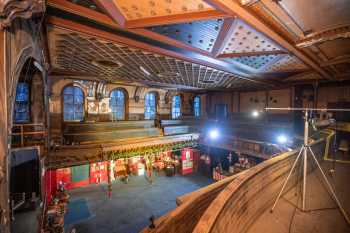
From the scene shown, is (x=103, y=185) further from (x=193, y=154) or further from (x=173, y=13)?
(x=173, y=13)

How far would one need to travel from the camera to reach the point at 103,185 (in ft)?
35.9

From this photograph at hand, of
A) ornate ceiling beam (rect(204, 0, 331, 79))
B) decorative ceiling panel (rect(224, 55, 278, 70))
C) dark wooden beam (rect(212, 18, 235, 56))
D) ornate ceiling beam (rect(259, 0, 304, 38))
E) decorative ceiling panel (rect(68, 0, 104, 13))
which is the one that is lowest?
ornate ceiling beam (rect(204, 0, 331, 79))

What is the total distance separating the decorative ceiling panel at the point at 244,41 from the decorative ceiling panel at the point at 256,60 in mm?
640

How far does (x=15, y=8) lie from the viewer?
1.37 meters

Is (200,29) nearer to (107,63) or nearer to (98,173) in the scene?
(107,63)

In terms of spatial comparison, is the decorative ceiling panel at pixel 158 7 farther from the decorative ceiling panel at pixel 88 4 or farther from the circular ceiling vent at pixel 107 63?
the circular ceiling vent at pixel 107 63

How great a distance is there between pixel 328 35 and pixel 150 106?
446 inches

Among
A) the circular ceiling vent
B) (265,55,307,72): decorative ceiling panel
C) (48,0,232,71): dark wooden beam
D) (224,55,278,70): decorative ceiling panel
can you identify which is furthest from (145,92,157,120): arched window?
(48,0,232,71): dark wooden beam

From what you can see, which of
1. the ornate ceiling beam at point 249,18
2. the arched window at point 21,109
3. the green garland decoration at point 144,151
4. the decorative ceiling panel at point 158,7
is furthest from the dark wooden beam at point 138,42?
the green garland decoration at point 144,151

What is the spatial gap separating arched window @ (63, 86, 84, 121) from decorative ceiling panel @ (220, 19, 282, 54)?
29.5 feet

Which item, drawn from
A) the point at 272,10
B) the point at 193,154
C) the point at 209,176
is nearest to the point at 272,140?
the point at 209,176

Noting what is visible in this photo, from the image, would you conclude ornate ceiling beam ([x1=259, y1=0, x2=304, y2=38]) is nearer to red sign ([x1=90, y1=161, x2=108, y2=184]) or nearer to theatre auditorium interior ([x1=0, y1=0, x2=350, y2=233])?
theatre auditorium interior ([x1=0, y1=0, x2=350, y2=233])

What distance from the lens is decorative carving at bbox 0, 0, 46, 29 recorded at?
132 centimetres

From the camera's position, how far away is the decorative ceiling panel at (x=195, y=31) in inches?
108
